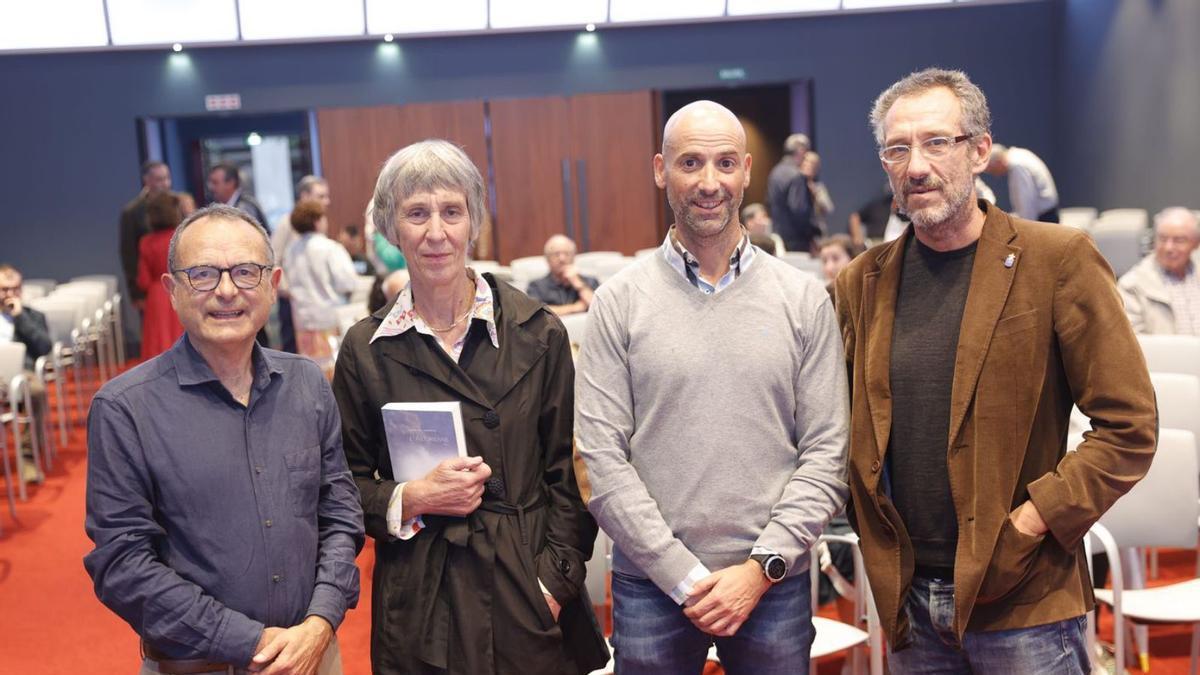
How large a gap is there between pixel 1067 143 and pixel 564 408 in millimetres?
12732

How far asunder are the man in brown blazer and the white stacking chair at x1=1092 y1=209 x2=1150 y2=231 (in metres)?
9.11

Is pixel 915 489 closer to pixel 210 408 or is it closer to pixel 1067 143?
pixel 210 408

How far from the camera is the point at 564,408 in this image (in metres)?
2.23

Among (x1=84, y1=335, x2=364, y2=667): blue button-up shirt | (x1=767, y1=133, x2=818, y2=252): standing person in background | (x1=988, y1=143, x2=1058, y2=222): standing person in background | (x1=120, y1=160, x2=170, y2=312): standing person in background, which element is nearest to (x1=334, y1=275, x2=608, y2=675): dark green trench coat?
(x1=84, y1=335, x2=364, y2=667): blue button-up shirt

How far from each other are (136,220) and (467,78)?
16.6 feet

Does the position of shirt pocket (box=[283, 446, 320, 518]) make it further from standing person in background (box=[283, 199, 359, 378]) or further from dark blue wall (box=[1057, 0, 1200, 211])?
dark blue wall (box=[1057, 0, 1200, 211])

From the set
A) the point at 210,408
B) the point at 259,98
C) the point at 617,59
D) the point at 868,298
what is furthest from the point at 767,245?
the point at 259,98

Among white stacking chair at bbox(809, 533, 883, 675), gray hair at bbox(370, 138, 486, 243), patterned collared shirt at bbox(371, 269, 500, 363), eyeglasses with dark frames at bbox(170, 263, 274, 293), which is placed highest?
gray hair at bbox(370, 138, 486, 243)

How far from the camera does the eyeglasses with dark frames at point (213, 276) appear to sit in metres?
2.04

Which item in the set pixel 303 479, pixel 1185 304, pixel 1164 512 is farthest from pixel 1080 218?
pixel 303 479

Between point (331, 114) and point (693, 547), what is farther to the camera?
point (331, 114)

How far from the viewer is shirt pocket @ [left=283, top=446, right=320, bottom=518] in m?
2.05

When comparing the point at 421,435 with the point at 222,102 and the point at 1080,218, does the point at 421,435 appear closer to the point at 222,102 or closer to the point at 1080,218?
the point at 1080,218

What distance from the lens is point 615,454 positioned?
6.94 feet
